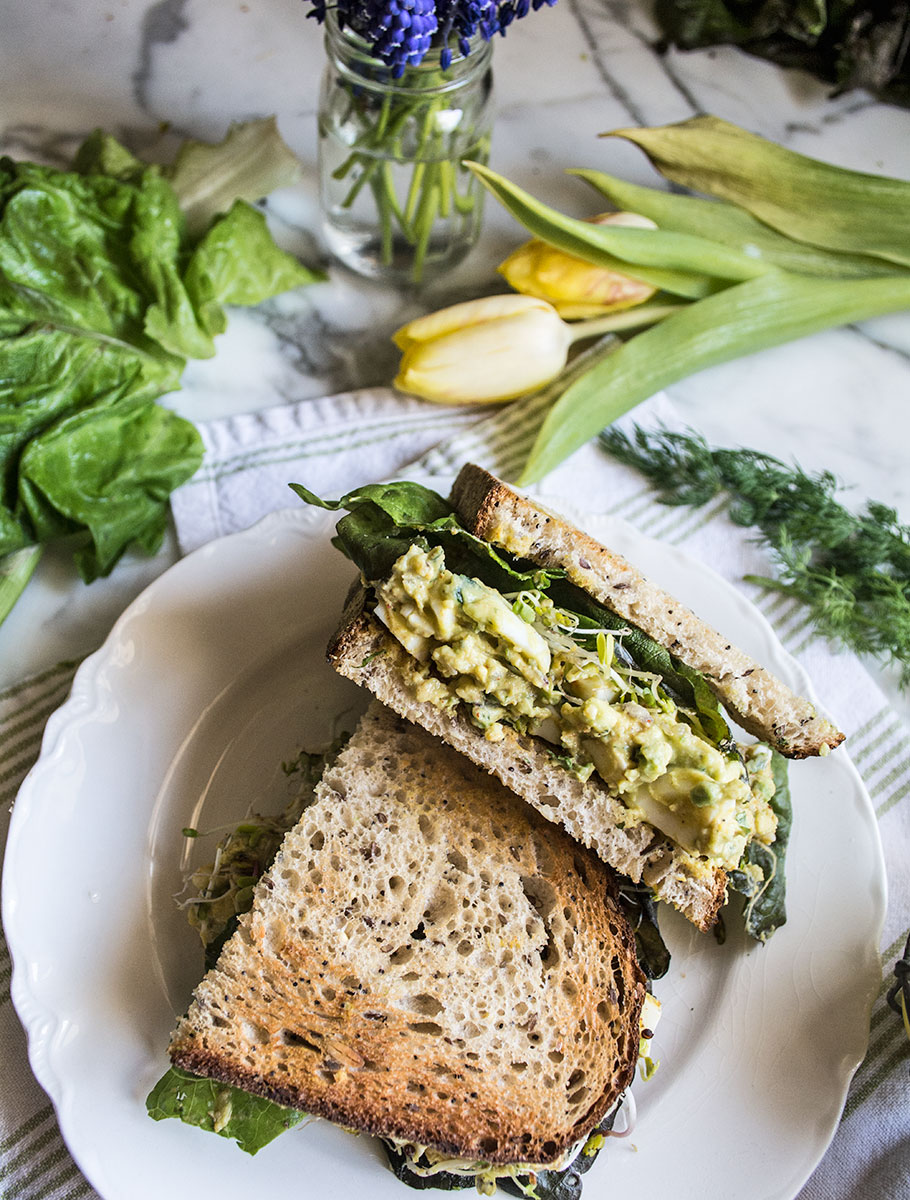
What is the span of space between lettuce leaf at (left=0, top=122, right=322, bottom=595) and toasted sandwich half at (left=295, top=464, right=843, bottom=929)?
2.29 ft

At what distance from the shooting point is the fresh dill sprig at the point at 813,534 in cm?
303

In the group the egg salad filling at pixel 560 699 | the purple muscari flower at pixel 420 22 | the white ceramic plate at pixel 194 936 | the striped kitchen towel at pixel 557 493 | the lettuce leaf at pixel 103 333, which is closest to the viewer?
the egg salad filling at pixel 560 699

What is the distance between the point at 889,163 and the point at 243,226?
2.29 m

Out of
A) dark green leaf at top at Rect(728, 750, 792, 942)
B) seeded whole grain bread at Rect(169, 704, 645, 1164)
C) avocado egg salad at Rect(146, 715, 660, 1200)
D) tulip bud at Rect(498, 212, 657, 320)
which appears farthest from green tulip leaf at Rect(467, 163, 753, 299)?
avocado egg salad at Rect(146, 715, 660, 1200)

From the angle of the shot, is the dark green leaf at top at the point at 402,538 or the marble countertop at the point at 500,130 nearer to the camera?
the dark green leaf at top at the point at 402,538

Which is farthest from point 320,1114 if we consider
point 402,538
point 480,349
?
point 480,349

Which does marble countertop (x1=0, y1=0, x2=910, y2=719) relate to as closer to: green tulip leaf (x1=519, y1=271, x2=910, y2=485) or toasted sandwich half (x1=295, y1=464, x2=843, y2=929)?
green tulip leaf (x1=519, y1=271, x2=910, y2=485)

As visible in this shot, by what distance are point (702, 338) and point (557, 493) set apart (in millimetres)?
688

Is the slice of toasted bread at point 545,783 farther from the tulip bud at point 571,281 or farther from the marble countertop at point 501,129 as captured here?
the tulip bud at point 571,281

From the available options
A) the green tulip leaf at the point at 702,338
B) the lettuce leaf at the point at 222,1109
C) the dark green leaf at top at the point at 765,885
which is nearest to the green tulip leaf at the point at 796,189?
the green tulip leaf at the point at 702,338

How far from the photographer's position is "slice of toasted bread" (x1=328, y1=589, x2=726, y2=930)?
2.37 meters

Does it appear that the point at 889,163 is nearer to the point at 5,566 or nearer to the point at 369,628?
the point at 369,628

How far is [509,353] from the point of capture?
122 inches

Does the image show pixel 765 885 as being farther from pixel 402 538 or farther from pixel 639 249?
pixel 639 249
